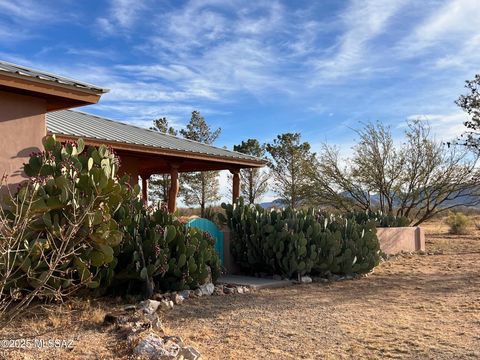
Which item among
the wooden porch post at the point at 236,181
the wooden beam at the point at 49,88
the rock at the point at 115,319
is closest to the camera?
the rock at the point at 115,319

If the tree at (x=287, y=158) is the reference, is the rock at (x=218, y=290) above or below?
below

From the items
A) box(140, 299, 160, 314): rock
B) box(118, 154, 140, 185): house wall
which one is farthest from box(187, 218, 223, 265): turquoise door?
box(118, 154, 140, 185): house wall

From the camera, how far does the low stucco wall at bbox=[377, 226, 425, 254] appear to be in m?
14.9

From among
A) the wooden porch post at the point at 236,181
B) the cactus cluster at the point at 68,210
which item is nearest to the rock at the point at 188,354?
the cactus cluster at the point at 68,210

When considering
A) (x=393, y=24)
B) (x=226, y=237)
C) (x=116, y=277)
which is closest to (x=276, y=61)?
(x=393, y=24)

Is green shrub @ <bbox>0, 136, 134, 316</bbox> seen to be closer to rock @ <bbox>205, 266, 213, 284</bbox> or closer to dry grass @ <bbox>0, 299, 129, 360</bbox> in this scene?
dry grass @ <bbox>0, 299, 129, 360</bbox>

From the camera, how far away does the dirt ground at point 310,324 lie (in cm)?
513

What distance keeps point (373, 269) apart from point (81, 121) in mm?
8235

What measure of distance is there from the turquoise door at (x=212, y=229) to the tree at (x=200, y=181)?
19.7m

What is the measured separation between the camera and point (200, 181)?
30438 mm

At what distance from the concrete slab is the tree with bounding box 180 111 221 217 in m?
20.4

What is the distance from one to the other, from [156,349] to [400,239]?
12424mm

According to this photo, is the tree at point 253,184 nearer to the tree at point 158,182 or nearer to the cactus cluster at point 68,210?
the tree at point 158,182

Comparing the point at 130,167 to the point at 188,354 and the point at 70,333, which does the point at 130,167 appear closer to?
the point at 70,333
